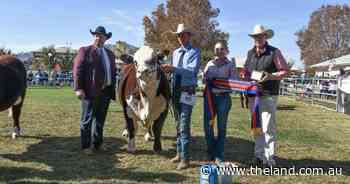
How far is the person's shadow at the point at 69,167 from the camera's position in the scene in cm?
545

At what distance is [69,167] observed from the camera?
6.04 m

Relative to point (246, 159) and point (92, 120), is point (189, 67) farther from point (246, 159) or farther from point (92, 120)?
point (92, 120)

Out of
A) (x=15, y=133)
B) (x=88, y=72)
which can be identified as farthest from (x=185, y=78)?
(x=15, y=133)

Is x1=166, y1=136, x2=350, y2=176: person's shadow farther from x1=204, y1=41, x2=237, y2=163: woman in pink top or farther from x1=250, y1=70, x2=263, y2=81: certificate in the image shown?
x1=250, y1=70, x2=263, y2=81: certificate

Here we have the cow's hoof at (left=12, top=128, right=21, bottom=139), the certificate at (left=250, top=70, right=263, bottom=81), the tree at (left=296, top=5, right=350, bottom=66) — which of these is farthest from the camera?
the tree at (left=296, top=5, right=350, bottom=66)

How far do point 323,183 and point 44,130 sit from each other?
5909 mm

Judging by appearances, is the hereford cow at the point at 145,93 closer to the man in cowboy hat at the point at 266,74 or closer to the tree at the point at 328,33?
the man in cowboy hat at the point at 266,74

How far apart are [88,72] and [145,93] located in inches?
39.1

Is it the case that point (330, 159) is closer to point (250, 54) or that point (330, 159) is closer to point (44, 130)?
point (250, 54)

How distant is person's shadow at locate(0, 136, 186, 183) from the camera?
5.45 meters

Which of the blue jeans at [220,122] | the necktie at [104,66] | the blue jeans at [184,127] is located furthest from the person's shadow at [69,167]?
the necktie at [104,66]

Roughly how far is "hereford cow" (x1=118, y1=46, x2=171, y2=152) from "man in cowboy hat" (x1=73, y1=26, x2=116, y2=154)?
353 millimetres

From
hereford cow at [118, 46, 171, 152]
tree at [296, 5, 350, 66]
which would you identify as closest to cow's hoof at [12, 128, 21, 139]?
hereford cow at [118, 46, 171, 152]

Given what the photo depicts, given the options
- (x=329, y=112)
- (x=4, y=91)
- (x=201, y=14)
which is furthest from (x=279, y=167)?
(x=201, y=14)
